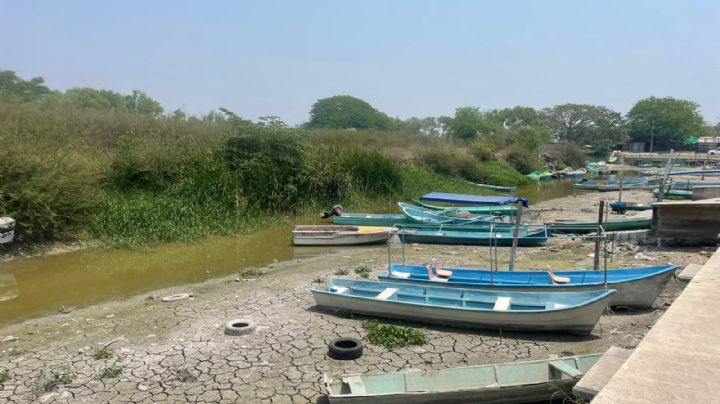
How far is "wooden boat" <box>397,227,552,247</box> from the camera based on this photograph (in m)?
15.6

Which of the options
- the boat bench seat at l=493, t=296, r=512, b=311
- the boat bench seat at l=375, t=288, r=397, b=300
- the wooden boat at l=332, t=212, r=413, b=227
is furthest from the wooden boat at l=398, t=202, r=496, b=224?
the boat bench seat at l=493, t=296, r=512, b=311

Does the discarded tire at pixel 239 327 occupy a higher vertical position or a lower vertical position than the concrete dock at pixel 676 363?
lower

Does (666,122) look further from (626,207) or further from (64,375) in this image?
(64,375)

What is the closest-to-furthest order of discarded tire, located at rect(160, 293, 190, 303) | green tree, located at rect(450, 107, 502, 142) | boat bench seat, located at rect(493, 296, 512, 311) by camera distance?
boat bench seat, located at rect(493, 296, 512, 311) < discarded tire, located at rect(160, 293, 190, 303) < green tree, located at rect(450, 107, 502, 142)

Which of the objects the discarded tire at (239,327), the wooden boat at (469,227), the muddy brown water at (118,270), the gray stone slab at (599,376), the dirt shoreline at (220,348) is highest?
the gray stone slab at (599,376)

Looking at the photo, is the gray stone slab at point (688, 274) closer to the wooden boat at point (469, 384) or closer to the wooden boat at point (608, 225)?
the wooden boat at point (469, 384)

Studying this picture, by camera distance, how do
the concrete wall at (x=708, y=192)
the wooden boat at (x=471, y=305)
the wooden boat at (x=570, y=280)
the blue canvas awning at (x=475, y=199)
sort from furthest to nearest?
the concrete wall at (x=708, y=192), the blue canvas awning at (x=475, y=199), the wooden boat at (x=570, y=280), the wooden boat at (x=471, y=305)

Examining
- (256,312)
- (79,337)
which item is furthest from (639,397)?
(79,337)

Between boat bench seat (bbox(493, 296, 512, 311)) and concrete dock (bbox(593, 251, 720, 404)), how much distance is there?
292 cm

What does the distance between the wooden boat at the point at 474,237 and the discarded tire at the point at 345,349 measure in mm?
8076

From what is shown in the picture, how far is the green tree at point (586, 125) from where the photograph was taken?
3344 inches

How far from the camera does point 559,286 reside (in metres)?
8.66

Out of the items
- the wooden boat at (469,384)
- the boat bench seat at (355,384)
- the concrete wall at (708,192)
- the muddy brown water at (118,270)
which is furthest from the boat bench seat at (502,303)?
the concrete wall at (708,192)

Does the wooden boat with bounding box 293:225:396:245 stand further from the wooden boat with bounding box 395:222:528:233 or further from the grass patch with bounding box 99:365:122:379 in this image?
the grass patch with bounding box 99:365:122:379
